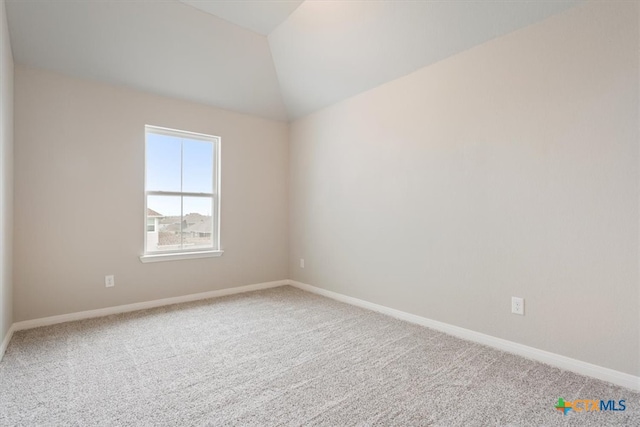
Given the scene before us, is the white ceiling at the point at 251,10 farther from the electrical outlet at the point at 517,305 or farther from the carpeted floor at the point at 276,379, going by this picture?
the electrical outlet at the point at 517,305

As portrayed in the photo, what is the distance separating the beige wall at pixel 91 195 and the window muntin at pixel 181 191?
0.12m

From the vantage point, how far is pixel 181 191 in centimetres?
364

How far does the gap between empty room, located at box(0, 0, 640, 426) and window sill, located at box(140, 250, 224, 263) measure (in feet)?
0.13

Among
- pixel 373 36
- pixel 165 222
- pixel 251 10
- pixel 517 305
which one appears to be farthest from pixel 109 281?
pixel 517 305

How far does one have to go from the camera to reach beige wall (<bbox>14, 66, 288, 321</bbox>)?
2736mm

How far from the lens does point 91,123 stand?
118 inches

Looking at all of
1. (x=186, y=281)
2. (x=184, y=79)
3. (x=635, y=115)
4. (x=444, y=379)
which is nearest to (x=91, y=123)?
(x=184, y=79)

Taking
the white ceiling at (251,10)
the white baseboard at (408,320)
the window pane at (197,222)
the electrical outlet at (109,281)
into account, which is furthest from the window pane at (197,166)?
the white ceiling at (251,10)

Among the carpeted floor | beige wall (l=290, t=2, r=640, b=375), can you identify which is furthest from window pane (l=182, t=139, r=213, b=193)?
beige wall (l=290, t=2, r=640, b=375)

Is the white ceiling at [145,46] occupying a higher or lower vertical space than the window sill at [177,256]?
higher

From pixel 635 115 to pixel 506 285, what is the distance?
1.27 m

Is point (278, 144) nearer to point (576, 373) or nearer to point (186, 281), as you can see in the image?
point (186, 281)

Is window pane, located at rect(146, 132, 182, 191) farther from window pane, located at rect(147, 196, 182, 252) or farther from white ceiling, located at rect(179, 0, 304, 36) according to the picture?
white ceiling, located at rect(179, 0, 304, 36)

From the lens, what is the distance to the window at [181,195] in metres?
3.44
